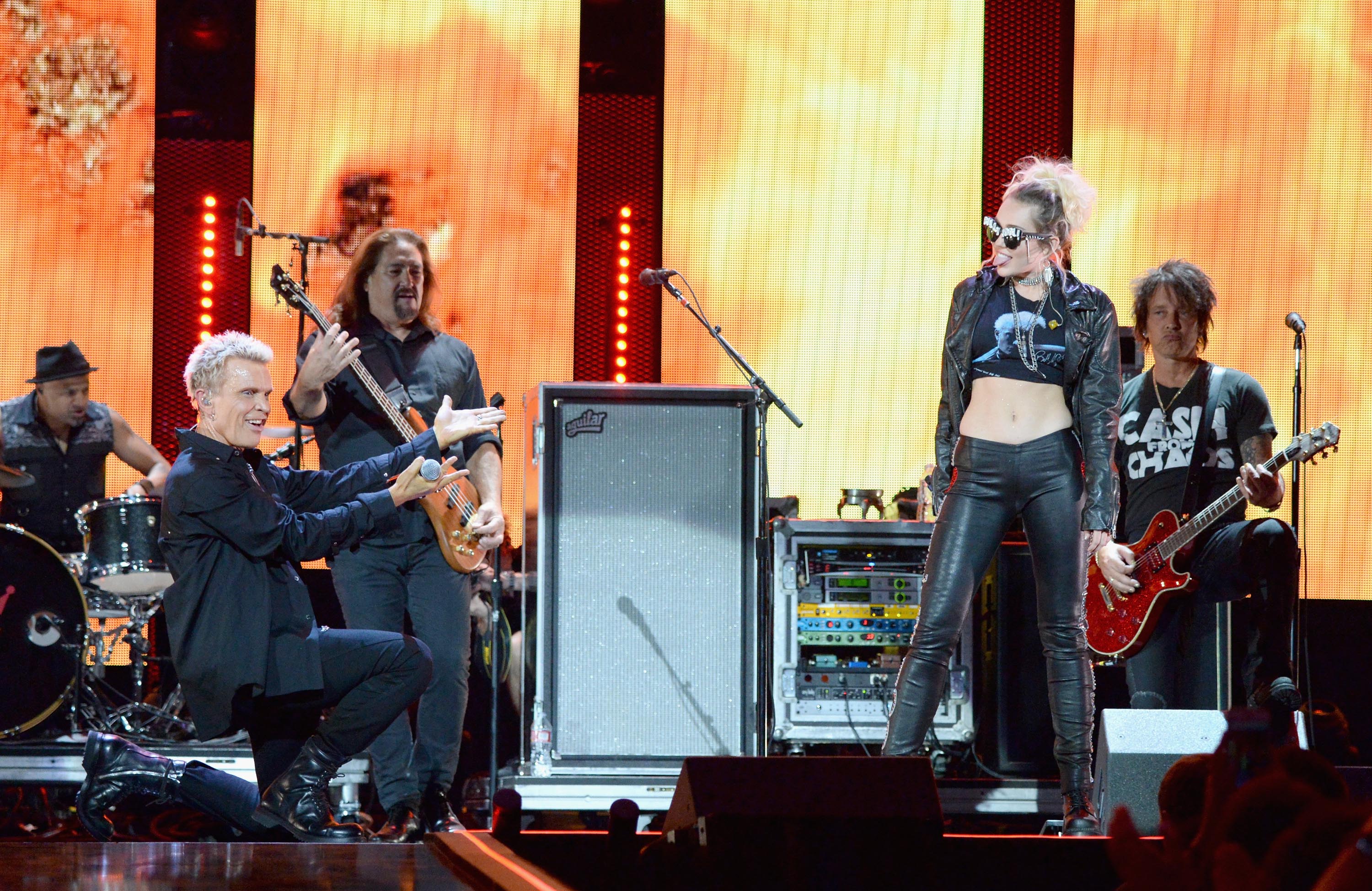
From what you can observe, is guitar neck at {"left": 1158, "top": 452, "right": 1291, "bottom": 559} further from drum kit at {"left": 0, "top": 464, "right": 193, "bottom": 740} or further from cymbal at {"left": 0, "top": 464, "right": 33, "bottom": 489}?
cymbal at {"left": 0, "top": 464, "right": 33, "bottom": 489}

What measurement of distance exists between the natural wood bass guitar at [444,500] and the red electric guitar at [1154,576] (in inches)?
81.2

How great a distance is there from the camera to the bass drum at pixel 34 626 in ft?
19.4

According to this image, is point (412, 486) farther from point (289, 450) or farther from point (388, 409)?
point (289, 450)

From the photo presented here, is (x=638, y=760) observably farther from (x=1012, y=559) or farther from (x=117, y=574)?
(x=117, y=574)

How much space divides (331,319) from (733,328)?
2.55 metres

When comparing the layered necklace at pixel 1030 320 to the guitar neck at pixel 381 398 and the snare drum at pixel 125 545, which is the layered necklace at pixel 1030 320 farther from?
the snare drum at pixel 125 545

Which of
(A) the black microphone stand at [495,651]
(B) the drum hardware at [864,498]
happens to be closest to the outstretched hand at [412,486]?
(A) the black microphone stand at [495,651]

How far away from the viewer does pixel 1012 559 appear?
18.2ft

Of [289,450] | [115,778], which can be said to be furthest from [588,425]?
[115,778]

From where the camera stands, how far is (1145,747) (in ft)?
12.3

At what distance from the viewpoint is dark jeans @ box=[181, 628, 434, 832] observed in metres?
4.19

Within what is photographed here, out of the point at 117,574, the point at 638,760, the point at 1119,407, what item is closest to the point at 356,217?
the point at 117,574

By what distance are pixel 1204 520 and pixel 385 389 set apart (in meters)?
2.80

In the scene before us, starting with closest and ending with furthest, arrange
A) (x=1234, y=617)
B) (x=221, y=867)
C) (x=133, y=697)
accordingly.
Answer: (x=221, y=867), (x=1234, y=617), (x=133, y=697)
